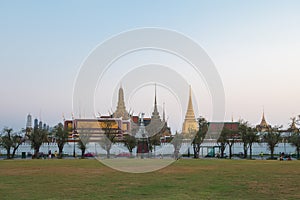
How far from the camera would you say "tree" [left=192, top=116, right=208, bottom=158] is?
64050mm

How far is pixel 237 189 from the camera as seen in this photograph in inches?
729

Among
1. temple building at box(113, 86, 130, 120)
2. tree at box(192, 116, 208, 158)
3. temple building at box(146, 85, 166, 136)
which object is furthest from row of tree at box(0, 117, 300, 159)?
temple building at box(113, 86, 130, 120)

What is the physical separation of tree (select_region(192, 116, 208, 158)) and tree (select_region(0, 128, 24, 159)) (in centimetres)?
2785

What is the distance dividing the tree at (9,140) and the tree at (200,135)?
91.4 ft

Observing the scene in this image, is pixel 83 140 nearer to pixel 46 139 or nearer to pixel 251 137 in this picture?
pixel 46 139

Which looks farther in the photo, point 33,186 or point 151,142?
point 151,142

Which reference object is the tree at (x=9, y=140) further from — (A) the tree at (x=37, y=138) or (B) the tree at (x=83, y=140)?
(B) the tree at (x=83, y=140)

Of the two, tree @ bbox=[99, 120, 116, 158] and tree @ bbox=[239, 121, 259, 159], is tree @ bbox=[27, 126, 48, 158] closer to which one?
tree @ bbox=[99, 120, 116, 158]

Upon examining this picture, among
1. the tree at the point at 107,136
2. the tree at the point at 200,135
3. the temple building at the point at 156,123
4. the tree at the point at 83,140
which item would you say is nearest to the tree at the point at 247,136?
the tree at the point at 200,135

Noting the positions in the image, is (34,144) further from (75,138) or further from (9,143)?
(75,138)

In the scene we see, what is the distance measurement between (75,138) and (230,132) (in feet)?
106

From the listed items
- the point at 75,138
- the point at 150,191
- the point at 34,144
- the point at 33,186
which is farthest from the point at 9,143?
the point at 150,191

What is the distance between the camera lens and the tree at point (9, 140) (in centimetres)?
6331

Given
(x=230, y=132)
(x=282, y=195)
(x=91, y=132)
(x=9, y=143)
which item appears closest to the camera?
(x=282, y=195)
